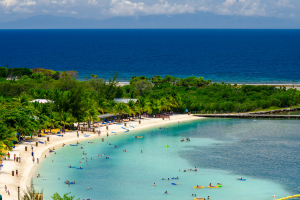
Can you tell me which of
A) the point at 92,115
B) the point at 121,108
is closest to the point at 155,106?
the point at 121,108

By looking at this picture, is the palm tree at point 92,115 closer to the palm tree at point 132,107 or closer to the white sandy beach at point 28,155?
the white sandy beach at point 28,155

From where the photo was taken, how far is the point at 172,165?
54750 millimetres

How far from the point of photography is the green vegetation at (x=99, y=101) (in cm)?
6172

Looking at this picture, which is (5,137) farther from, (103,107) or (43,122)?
(103,107)

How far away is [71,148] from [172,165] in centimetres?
1854

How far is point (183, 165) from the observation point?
54.6 meters

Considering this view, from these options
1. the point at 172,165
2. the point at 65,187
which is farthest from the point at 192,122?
the point at 65,187

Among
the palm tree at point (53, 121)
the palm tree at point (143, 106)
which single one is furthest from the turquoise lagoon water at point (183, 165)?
the palm tree at point (53, 121)

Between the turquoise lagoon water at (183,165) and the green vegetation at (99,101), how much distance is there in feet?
24.0

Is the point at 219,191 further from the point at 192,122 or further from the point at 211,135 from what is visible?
the point at 192,122

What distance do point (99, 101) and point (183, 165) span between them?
109 feet

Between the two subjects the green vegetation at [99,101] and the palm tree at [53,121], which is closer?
the green vegetation at [99,101]

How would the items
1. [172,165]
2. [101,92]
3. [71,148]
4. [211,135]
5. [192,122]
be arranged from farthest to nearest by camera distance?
[101,92]
[192,122]
[211,135]
[71,148]
[172,165]

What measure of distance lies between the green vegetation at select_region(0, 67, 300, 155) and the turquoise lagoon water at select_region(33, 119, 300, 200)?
24.0 feet
